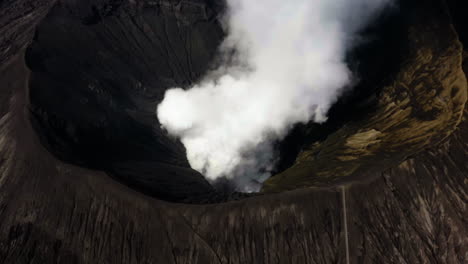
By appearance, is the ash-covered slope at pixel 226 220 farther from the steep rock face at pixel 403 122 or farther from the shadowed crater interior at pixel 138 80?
the steep rock face at pixel 403 122

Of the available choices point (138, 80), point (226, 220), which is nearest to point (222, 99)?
point (138, 80)

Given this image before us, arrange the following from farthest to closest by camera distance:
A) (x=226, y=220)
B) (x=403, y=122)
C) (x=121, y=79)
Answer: (x=121, y=79) → (x=403, y=122) → (x=226, y=220)

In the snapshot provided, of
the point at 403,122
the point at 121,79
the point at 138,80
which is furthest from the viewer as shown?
the point at 138,80

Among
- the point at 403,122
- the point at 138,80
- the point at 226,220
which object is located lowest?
the point at 226,220

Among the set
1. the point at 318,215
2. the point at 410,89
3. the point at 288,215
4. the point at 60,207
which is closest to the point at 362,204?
the point at 318,215

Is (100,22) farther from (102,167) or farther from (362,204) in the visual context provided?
(362,204)

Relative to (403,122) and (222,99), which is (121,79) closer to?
(222,99)
